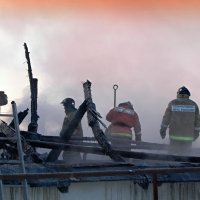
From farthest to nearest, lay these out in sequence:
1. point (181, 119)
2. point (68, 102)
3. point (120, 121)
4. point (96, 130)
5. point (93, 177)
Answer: point (68, 102)
point (120, 121)
point (181, 119)
point (96, 130)
point (93, 177)

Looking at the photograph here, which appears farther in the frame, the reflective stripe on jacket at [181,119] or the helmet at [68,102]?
the helmet at [68,102]

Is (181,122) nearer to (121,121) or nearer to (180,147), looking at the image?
(180,147)

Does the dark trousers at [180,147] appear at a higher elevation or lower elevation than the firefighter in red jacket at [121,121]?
lower

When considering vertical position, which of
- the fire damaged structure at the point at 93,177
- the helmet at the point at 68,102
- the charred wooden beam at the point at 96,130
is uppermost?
the helmet at the point at 68,102

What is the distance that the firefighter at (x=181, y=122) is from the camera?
31.7 feet

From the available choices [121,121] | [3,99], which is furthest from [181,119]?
[3,99]

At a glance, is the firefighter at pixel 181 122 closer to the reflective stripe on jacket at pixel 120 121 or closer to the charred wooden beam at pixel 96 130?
the reflective stripe on jacket at pixel 120 121

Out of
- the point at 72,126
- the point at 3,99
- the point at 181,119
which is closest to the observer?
the point at 3,99

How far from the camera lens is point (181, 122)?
384 inches

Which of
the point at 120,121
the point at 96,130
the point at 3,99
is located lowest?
the point at 96,130

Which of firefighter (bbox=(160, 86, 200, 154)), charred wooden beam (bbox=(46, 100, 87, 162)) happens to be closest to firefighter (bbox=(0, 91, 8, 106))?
charred wooden beam (bbox=(46, 100, 87, 162))

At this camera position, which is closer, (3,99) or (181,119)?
(3,99)

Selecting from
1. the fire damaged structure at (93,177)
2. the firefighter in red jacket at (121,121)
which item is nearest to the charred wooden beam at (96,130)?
the fire damaged structure at (93,177)

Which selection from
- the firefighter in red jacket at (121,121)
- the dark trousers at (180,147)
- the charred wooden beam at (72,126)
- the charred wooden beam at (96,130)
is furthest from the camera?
the firefighter in red jacket at (121,121)
